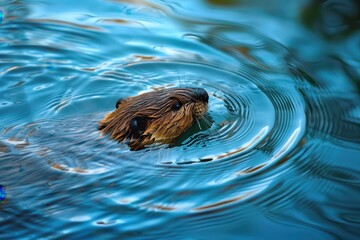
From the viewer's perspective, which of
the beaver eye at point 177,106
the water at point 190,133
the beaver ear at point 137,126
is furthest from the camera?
the beaver eye at point 177,106

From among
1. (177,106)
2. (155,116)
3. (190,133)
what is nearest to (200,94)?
(177,106)

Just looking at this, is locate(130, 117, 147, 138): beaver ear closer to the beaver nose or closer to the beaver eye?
the beaver eye

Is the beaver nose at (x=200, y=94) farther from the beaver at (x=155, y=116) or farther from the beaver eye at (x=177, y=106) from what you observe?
the beaver eye at (x=177, y=106)

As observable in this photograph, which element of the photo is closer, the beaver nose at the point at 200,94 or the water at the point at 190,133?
the water at the point at 190,133

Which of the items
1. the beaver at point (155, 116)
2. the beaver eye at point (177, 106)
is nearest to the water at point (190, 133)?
the beaver at point (155, 116)

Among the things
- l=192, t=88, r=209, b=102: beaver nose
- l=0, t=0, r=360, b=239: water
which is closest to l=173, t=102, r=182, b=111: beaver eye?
l=192, t=88, r=209, b=102: beaver nose

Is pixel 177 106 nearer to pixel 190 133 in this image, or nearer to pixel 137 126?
pixel 190 133
